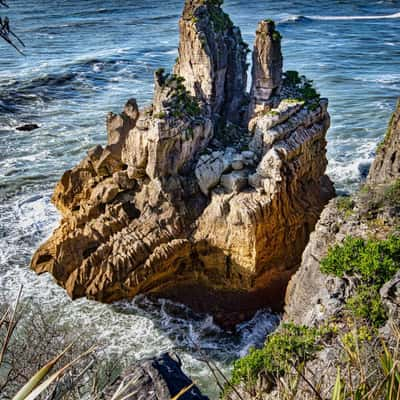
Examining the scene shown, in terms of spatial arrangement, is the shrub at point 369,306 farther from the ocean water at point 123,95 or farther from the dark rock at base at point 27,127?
the dark rock at base at point 27,127

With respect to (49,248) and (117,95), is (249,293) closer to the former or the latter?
(49,248)

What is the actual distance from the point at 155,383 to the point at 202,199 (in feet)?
33.1

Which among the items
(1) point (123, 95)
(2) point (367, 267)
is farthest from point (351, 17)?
(2) point (367, 267)

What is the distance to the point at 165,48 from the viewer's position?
5709 cm

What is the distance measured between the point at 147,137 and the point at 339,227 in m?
7.60

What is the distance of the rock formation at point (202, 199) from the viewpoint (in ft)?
60.4

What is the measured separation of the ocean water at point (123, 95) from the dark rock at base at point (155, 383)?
13.0 feet

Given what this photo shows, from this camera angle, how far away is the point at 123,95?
43438 mm

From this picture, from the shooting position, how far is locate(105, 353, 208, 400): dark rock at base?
9.95 meters

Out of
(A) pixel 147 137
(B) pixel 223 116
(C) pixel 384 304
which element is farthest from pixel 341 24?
(C) pixel 384 304

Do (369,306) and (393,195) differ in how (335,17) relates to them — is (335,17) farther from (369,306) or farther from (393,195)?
(369,306)

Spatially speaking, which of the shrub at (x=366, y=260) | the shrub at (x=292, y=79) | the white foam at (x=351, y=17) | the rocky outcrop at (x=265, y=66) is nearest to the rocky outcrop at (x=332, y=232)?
the shrub at (x=366, y=260)

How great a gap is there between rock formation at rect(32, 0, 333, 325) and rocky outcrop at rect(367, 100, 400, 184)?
2.91 meters

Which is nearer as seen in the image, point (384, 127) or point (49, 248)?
point (49, 248)
